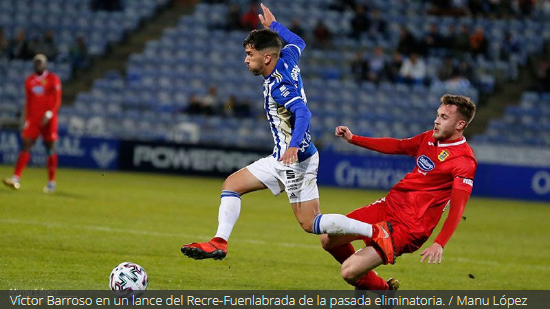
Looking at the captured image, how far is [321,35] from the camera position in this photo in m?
25.9

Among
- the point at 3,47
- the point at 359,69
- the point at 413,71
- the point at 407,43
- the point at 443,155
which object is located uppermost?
the point at 407,43

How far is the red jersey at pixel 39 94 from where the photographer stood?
51.9ft

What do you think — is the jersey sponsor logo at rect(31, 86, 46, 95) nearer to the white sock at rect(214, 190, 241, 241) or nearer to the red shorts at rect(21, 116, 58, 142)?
the red shorts at rect(21, 116, 58, 142)

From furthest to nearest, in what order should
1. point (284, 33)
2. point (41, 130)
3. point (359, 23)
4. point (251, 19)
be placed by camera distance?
point (251, 19) → point (359, 23) → point (41, 130) → point (284, 33)

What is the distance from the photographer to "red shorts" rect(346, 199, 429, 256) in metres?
7.19

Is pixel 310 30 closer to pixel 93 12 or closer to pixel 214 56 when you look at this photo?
pixel 214 56

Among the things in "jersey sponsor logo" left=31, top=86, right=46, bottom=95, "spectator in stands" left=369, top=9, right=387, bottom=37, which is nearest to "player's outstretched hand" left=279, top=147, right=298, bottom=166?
"jersey sponsor logo" left=31, top=86, right=46, bottom=95

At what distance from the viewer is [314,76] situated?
25531 millimetres

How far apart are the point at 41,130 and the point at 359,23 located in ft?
41.8

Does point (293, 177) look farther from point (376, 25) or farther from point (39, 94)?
point (376, 25)

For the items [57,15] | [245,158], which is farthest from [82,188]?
[57,15]

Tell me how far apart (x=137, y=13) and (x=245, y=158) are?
934cm

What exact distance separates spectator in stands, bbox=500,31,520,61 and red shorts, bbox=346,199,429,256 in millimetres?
18515

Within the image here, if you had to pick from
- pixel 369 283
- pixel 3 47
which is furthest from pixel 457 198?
pixel 3 47
